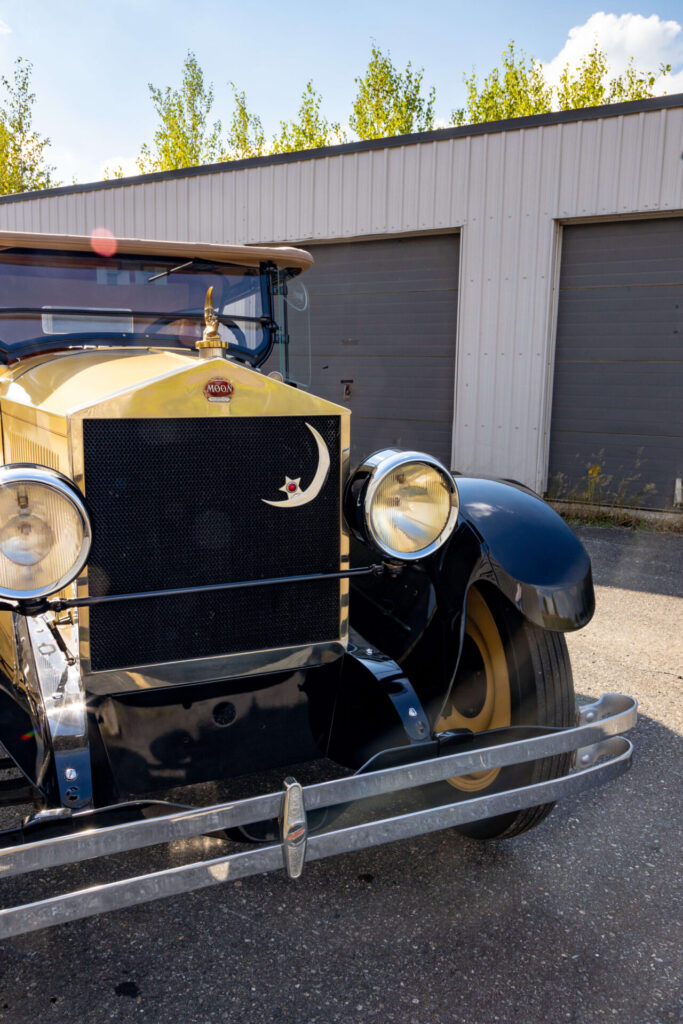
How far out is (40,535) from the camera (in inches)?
66.3

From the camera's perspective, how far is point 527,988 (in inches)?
69.0

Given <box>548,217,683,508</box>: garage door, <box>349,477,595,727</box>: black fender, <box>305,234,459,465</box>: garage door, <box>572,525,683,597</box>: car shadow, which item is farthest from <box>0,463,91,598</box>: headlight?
<box>548,217,683,508</box>: garage door

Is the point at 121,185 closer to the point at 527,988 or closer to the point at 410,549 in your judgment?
the point at 410,549

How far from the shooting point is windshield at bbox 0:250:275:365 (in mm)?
2834

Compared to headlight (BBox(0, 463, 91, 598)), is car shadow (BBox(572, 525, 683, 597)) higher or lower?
lower

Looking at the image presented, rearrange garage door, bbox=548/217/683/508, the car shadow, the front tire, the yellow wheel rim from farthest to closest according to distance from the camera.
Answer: garage door, bbox=548/217/683/508, the car shadow, the yellow wheel rim, the front tire

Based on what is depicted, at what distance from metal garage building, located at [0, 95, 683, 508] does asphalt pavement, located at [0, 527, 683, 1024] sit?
17.4 ft

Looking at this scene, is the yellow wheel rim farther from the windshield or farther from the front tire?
the windshield

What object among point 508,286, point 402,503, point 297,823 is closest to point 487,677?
point 402,503

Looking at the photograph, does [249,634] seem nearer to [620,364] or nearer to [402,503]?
[402,503]

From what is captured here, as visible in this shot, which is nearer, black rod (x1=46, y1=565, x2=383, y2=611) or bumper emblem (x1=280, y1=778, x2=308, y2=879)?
bumper emblem (x1=280, y1=778, x2=308, y2=879)

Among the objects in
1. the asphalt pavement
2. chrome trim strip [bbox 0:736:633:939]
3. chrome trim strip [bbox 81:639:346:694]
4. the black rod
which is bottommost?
the asphalt pavement

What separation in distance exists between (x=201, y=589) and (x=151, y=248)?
1636 mm

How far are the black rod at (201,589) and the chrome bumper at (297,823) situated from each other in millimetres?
499
